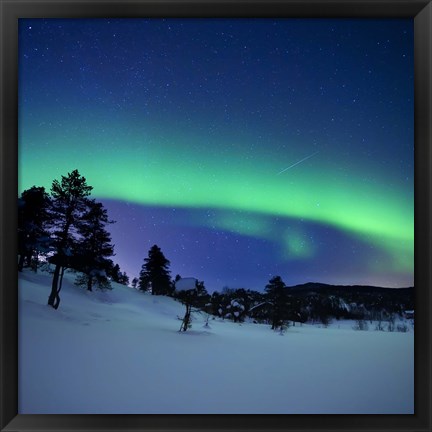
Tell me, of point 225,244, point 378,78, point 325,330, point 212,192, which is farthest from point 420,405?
point 378,78

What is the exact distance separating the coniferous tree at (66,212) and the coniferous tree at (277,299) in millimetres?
954

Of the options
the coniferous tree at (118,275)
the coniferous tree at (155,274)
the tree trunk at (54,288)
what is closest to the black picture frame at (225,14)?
the tree trunk at (54,288)

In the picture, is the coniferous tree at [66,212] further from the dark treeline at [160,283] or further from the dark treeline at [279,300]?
the dark treeline at [279,300]

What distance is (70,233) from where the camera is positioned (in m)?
2.27

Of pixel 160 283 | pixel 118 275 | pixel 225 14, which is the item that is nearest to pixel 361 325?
pixel 160 283

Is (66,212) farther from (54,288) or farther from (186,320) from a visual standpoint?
(186,320)

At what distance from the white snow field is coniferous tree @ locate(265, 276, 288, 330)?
0.23 feet

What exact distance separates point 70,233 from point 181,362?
809mm

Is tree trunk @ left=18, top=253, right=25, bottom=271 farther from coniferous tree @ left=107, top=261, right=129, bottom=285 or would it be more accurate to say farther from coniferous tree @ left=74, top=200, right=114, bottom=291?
coniferous tree @ left=107, top=261, right=129, bottom=285

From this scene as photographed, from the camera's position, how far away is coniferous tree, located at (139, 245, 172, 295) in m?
2.23

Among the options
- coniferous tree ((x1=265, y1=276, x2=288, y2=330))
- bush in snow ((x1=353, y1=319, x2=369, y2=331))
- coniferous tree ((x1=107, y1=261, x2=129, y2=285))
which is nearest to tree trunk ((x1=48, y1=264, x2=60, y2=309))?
coniferous tree ((x1=107, y1=261, x2=129, y2=285))

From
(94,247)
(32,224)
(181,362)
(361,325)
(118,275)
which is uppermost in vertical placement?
(32,224)

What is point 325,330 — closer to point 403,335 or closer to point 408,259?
point 403,335

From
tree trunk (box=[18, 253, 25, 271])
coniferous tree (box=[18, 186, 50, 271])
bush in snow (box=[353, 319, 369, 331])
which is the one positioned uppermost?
coniferous tree (box=[18, 186, 50, 271])
